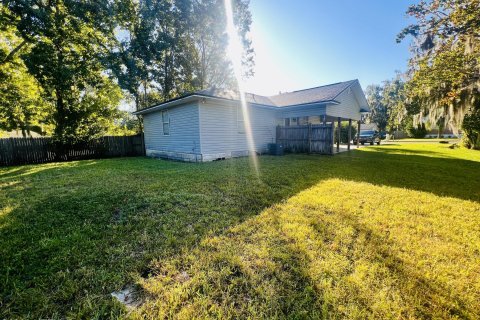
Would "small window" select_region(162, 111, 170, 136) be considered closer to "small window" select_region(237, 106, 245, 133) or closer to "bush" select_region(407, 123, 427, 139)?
"small window" select_region(237, 106, 245, 133)

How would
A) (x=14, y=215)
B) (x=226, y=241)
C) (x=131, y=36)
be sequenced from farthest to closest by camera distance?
(x=131, y=36), (x=14, y=215), (x=226, y=241)

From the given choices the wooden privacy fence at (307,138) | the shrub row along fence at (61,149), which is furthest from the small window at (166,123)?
the wooden privacy fence at (307,138)

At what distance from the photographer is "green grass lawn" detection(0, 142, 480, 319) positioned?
1572 mm

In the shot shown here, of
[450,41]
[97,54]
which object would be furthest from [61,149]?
[450,41]

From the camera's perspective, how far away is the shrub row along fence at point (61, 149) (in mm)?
10328

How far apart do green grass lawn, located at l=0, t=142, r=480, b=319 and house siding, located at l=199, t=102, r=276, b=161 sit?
519cm

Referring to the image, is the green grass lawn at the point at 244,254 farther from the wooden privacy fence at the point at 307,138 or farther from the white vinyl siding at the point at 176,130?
the wooden privacy fence at the point at 307,138

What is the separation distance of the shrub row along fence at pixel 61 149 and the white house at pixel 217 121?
5.56 ft

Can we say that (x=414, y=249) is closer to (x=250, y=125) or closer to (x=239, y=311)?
(x=239, y=311)

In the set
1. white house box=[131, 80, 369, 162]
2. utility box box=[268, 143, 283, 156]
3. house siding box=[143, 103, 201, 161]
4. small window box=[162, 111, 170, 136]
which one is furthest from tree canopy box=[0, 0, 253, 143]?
utility box box=[268, 143, 283, 156]

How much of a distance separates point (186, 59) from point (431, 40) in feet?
57.9

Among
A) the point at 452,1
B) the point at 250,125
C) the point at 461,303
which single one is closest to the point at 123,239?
the point at 461,303

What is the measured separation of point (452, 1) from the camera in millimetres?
7270

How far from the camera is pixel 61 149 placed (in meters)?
12.0
